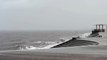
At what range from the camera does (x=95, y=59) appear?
26.1 ft

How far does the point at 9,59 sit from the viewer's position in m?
8.31

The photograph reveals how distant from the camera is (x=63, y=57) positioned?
27.1 ft

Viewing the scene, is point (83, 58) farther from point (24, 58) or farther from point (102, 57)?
point (24, 58)

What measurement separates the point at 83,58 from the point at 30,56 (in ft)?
6.51

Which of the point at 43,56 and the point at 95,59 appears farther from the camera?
the point at 43,56

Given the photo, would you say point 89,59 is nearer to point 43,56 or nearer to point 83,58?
point 83,58

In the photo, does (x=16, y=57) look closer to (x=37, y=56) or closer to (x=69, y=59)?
(x=37, y=56)

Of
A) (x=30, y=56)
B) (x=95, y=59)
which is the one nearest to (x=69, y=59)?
(x=95, y=59)

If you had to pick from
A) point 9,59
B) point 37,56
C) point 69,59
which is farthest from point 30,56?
point 69,59

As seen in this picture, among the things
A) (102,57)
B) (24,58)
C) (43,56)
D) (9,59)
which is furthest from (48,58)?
(102,57)

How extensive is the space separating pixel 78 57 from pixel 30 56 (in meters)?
1.80

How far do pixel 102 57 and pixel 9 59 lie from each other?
3416 millimetres

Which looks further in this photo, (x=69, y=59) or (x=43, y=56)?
(x=43, y=56)

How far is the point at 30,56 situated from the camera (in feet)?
27.7
